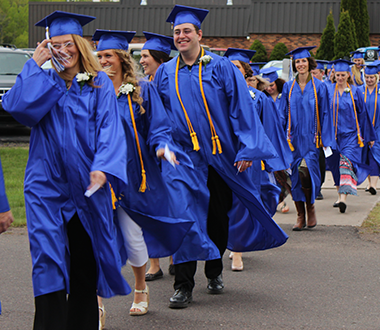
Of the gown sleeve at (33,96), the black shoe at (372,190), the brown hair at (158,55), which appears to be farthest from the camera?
the black shoe at (372,190)

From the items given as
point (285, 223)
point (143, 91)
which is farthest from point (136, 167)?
point (285, 223)

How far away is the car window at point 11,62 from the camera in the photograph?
17.1 m

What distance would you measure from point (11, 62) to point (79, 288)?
14.9 meters

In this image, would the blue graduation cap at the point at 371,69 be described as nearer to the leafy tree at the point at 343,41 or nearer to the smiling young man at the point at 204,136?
the smiling young man at the point at 204,136

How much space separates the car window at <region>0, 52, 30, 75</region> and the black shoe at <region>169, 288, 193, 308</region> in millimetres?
13367

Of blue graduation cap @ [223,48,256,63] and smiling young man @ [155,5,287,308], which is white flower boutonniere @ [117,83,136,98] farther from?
blue graduation cap @ [223,48,256,63]

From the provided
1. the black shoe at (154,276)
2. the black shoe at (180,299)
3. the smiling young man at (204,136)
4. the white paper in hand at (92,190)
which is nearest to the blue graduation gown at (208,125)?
the smiling young man at (204,136)

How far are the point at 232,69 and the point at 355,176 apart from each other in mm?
4619

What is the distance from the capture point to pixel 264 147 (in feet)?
16.6

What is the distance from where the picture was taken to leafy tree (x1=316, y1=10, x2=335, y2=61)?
30375 mm

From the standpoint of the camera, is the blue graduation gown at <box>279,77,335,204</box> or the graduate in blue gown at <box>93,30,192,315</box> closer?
the graduate in blue gown at <box>93,30,192,315</box>

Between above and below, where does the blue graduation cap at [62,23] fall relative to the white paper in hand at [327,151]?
above

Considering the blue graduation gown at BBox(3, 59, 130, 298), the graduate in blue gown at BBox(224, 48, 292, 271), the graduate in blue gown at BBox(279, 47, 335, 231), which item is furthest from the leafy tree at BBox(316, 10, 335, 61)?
the blue graduation gown at BBox(3, 59, 130, 298)

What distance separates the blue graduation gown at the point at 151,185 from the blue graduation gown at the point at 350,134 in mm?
5260
